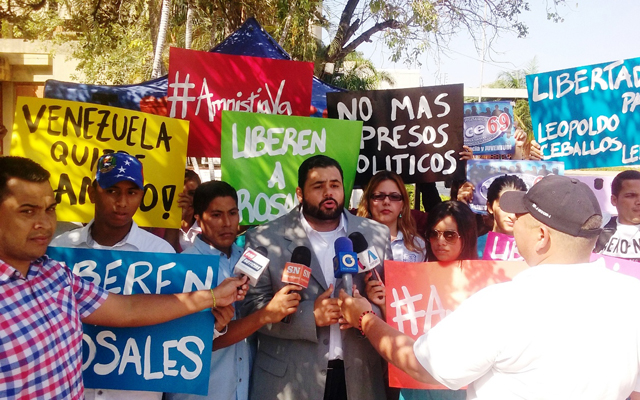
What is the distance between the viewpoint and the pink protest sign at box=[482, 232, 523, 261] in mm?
4070

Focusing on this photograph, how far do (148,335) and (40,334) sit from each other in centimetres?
84

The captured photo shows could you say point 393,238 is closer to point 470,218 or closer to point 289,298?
point 470,218

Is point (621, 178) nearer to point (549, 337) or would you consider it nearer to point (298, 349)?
point (298, 349)

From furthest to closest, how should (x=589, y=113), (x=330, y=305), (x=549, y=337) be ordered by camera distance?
(x=589, y=113)
(x=330, y=305)
(x=549, y=337)

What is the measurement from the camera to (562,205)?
2188 millimetres

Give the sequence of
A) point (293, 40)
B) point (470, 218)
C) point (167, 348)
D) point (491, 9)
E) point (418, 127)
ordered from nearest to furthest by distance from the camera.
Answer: point (167, 348) < point (470, 218) < point (418, 127) < point (491, 9) < point (293, 40)

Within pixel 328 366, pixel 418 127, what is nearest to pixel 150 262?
pixel 328 366

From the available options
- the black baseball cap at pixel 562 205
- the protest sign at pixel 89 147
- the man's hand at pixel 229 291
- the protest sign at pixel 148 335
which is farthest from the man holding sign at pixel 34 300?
the black baseball cap at pixel 562 205

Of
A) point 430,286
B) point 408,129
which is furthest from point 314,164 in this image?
point 408,129

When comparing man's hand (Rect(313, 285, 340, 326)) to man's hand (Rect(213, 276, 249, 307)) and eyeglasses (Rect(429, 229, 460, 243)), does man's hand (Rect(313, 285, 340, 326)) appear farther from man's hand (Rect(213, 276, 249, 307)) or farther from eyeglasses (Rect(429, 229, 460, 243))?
eyeglasses (Rect(429, 229, 460, 243))

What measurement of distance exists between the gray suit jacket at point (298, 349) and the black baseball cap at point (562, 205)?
4.56ft

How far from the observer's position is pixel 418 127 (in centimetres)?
503

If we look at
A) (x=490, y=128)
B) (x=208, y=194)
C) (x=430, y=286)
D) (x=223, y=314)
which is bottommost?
(x=223, y=314)

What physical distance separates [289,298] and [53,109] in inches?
94.0
